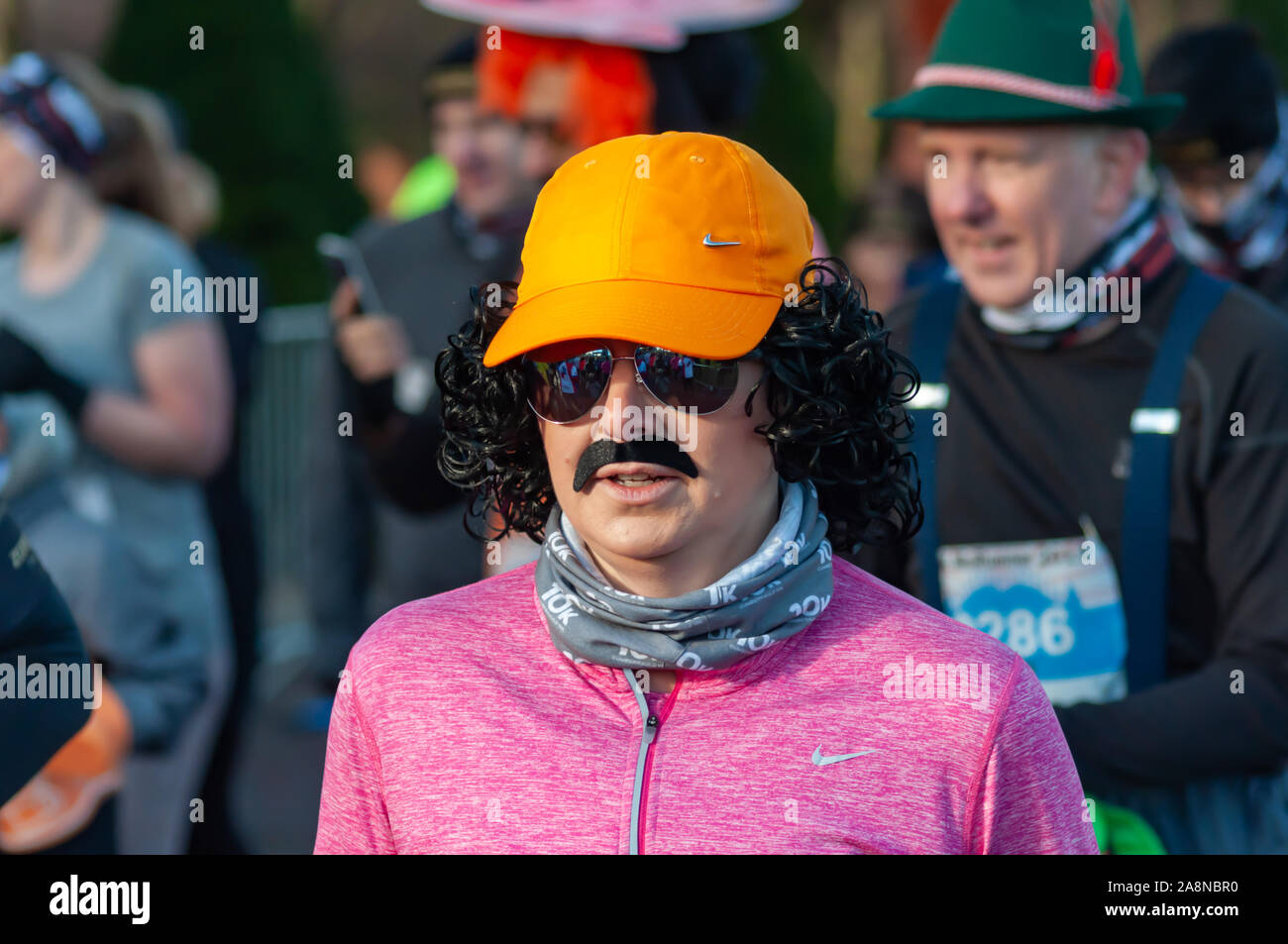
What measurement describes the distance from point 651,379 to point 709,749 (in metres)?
0.48

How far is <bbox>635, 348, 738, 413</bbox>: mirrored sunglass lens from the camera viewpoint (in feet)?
7.55

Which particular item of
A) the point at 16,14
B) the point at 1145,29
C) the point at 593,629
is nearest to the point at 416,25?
the point at 1145,29

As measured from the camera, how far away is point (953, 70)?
3564 mm

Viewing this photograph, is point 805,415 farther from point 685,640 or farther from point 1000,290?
point 1000,290

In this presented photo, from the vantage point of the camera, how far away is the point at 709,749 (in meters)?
2.30

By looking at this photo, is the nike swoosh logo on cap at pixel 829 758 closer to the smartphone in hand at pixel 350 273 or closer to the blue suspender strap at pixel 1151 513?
the blue suspender strap at pixel 1151 513

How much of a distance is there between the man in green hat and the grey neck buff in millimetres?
999

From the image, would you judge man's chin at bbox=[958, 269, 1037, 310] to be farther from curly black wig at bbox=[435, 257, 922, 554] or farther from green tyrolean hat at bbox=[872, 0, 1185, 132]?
curly black wig at bbox=[435, 257, 922, 554]

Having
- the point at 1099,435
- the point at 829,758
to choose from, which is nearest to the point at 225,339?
the point at 1099,435

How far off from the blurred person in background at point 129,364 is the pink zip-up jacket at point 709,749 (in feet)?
7.47

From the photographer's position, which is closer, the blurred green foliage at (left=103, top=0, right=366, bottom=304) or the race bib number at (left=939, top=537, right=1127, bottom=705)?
the race bib number at (left=939, top=537, right=1127, bottom=705)

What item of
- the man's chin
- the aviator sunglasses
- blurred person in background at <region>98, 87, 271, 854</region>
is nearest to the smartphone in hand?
blurred person in background at <region>98, 87, 271, 854</region>

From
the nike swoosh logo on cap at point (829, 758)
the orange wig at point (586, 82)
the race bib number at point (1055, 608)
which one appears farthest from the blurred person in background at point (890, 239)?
the nike swoosh logo on cap at point (829, 758)

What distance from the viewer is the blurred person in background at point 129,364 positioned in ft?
15.1
